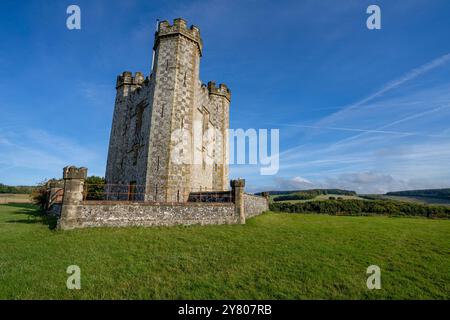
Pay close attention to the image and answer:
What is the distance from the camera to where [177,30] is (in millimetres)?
18703

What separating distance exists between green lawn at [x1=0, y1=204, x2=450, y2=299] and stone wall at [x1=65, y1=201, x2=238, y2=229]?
2.66 ft

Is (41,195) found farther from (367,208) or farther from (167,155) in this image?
(367,208)

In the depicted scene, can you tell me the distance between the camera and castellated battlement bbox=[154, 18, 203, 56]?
61.6 feet

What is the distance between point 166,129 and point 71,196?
7.81 m

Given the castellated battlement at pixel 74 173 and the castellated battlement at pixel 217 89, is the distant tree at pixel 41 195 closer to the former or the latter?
the castellated battlement at pixel 74 173

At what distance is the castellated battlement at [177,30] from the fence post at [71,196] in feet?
43.8

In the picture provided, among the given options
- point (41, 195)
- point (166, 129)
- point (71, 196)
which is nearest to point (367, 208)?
point (166, 129)

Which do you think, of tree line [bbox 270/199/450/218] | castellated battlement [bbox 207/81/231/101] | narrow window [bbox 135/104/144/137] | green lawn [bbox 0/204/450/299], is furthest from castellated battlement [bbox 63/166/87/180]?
tree line [bbox 270/199/450/218]

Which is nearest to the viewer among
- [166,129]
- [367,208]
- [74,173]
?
[74,173]

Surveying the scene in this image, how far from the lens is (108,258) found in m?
7.70
